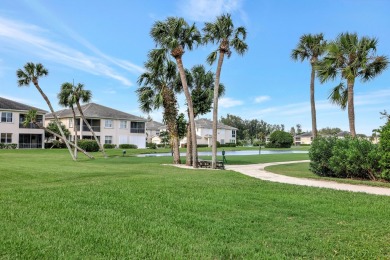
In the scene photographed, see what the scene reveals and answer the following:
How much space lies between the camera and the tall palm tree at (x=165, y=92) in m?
24.7

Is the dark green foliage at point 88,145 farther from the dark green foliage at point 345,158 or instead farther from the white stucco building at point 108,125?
the dark green foliage at point 345,158

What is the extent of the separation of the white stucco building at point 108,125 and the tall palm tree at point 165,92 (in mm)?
35812

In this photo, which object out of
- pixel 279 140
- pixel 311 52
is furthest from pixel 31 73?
pixel 279 140

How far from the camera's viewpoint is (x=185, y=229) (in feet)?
19.3

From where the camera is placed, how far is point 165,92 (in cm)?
2500

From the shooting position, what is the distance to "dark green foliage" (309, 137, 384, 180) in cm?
1374

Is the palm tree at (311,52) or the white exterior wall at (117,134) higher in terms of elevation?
the palm tree at (311,52)

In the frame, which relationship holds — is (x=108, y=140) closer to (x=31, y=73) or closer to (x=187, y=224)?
(x=31, y=73)

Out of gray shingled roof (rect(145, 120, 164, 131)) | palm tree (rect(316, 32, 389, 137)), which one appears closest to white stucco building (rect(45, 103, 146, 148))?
gray shingled roof (rect(145, 120, 164, 131))

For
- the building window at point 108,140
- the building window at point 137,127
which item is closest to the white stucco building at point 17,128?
the building window at point 108,140

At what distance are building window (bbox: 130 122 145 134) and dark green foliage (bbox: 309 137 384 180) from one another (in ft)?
171

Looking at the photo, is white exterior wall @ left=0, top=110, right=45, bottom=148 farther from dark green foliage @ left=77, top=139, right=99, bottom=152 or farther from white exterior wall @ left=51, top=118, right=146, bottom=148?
dark green foliage @ left=77, top=139, right=99, bottom=152

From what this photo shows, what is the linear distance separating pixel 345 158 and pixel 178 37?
39.1 ft

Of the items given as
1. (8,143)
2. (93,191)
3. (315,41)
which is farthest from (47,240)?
(8,143)
